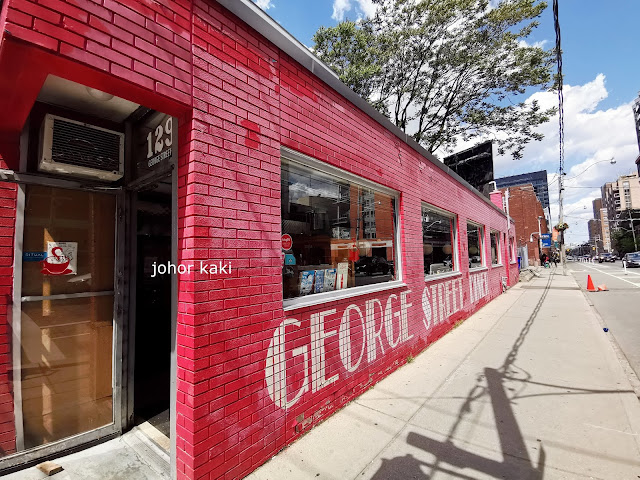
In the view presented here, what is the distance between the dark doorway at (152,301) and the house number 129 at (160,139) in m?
1.00

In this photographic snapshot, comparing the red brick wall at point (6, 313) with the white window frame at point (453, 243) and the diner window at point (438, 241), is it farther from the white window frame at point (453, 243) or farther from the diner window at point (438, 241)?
the white window frame at point (453, 243)

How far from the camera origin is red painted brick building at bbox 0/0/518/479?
2.10m

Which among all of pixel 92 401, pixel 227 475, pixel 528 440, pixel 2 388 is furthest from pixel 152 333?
pixel 528 440

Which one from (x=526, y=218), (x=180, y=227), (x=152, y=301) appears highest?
(x=526, y=218)

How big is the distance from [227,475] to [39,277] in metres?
2.25

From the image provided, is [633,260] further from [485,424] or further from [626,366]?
[485,424]

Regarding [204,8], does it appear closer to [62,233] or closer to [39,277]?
[62,233]

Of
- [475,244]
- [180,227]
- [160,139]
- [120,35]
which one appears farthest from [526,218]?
[120,35]

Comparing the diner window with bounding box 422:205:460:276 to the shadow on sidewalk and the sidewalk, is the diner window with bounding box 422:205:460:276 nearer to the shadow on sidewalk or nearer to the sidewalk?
the sidewalk

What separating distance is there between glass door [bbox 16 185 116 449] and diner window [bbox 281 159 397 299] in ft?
5.80

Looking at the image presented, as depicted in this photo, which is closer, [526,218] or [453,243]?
[453,243]

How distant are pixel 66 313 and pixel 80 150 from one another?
1451 mm

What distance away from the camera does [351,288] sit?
13.4ft

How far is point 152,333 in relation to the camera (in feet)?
17.6
